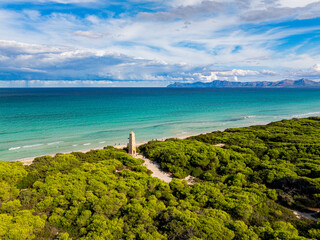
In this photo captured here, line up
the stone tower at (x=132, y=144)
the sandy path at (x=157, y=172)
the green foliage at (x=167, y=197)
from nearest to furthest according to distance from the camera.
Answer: the green foliage at (x=167, y=197) → the sandy path at (x=157, y=172) → the stone tower at (x=132, y=144)

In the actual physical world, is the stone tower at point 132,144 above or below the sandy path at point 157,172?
above

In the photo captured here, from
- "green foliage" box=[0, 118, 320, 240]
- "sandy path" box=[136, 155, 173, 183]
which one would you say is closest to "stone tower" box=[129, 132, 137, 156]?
"sandy path" box=[136, 155, 173, 183]

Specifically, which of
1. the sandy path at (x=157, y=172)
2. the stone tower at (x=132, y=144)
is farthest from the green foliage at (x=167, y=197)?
the stone tower at (x=132, y=144)

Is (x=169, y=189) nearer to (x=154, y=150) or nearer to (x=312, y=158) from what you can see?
(x=154, y=150)

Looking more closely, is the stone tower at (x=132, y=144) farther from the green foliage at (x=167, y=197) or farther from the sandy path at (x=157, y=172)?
the green foliage at (x=167, y=197)

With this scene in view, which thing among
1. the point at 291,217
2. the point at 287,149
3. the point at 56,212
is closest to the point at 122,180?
the point at 56,212

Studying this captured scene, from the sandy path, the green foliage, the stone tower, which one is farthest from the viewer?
the stone tower

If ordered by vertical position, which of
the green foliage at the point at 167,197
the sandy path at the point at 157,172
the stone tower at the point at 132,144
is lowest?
the sandy path at the point at 157,172

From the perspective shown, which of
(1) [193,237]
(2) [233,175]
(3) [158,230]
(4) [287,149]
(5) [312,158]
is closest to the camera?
(1) [193,237]

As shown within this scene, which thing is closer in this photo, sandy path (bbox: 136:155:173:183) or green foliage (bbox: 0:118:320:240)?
green foliage (bbox: 0:118:320:240)

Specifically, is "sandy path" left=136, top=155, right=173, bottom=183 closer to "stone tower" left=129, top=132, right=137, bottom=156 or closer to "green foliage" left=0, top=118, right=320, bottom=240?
"green foliage" left=0, top=118, right=320, bottom=240

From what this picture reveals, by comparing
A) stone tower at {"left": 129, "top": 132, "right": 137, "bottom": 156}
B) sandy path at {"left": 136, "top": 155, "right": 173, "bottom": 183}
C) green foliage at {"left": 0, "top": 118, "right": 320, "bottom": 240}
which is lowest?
sandy path at {"left": 136, "top": 155, "right": 173, "bottom": 183}
